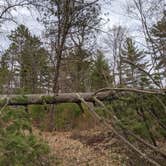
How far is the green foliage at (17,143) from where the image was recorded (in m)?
3.68

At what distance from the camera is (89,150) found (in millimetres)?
7648

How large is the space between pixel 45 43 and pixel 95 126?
5297 millimetres

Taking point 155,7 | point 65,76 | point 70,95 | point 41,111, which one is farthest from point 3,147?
point 155,7

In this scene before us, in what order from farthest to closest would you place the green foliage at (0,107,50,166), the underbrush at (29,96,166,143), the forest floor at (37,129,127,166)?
the forest floor at (37,129,127,166), the underbrush at (29,96,166,143), the green foliage at (0,107,50,166)

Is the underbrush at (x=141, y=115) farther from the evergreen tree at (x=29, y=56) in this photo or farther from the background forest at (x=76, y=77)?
the evergreen tree at (x=29, y=56)

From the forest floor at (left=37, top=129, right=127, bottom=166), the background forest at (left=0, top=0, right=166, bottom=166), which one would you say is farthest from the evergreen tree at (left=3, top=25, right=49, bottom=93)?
the forest floor at (left=37, top=129, right=127, bottom=166)

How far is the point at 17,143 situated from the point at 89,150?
4.15 meters

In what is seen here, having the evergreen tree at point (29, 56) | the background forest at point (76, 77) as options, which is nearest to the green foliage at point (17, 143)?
the background forest at point (76, 77)

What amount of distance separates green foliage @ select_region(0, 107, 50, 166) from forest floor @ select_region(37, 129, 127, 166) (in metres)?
0.93

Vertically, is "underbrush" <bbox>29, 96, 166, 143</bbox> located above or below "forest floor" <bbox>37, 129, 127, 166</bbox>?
above

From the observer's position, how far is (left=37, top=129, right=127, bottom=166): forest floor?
21.3ft

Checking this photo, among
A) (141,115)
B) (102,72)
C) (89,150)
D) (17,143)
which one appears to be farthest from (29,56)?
(17,143)

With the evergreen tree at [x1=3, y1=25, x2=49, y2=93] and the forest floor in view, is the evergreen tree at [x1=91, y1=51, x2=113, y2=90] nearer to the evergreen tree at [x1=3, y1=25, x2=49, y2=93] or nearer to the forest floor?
the forest floor

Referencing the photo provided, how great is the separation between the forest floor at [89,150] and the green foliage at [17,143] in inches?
36.8
